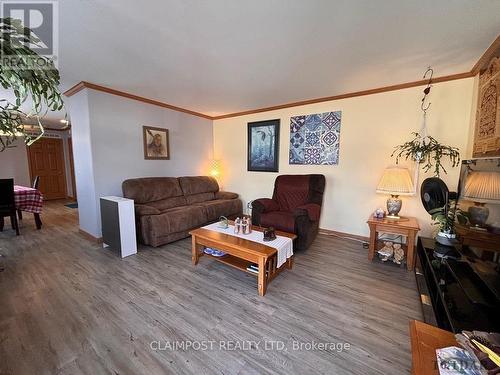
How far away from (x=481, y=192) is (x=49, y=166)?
9350mm

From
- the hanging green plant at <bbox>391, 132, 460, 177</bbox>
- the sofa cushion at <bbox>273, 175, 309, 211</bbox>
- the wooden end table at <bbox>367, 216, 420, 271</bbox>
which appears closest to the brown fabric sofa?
the sofa cushion at <bbox>273, 175, 309, 211</bbox>

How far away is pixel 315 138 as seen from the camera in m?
3.65

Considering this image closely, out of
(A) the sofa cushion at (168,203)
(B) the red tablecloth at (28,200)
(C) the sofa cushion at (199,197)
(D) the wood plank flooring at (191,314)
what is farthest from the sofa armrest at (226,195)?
(B) the red tablecloth at (28,200)

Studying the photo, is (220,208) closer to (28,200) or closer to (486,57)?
(28,200)

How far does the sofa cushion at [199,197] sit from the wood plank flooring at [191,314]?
1427 mm

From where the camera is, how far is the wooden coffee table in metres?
1.95

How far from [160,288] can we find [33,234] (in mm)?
3131

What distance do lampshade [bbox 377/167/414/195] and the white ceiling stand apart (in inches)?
46.8

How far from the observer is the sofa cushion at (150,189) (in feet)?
10.6

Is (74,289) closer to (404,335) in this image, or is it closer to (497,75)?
(404,335)

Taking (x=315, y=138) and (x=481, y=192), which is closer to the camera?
(x=481, y=192)

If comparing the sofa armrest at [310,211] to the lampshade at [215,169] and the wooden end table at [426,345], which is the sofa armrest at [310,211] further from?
the lampshade at [215,169]

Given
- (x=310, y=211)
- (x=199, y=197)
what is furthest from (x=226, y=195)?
(x=310, y=211)

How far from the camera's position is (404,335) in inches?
60.2
